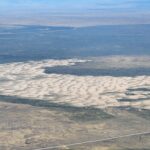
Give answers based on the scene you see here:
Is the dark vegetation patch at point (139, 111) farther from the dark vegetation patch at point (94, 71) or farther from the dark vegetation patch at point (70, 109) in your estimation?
the dark vegetation patch at point (94, 71)

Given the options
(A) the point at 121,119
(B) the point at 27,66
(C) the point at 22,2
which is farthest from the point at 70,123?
(C) the point at 22,2

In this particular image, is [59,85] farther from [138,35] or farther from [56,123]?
[138,35]

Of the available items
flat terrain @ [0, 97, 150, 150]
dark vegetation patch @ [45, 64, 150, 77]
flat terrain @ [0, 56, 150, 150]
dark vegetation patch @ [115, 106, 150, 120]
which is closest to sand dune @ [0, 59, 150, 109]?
flat terrain @ [0, 56, 150, 150]

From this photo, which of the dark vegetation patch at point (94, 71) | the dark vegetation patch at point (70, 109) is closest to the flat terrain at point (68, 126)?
the dark vegetation patch at point (70, 109)

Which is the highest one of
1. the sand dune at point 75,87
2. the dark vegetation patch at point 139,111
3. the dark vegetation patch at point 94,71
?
the dark vegetation patch at point 139,111

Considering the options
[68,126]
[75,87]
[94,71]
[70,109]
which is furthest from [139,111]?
[94,71]

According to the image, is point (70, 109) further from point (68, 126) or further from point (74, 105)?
point (68, 126)

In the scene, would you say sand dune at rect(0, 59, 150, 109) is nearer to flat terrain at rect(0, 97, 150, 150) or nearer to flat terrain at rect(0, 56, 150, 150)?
flat terrain at rect(0, 56, 150, 150)

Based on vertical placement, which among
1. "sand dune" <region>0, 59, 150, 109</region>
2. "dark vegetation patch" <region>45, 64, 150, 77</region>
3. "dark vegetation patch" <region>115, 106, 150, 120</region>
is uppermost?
"dark vegetation patch" <region>115, 106, 150, 120</region>
